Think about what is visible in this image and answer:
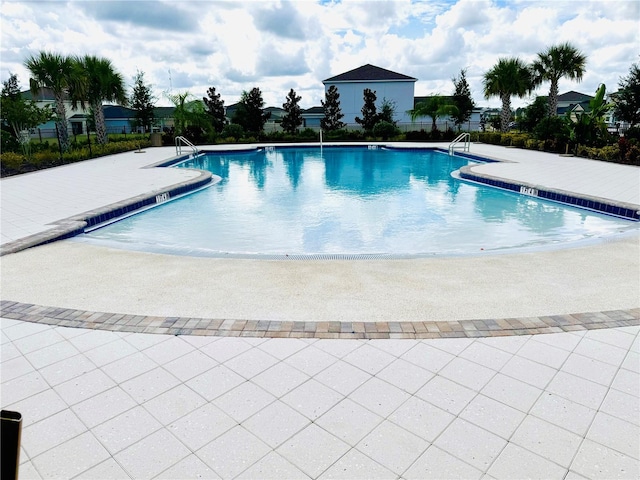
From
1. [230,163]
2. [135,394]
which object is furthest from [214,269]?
→ [230,163]

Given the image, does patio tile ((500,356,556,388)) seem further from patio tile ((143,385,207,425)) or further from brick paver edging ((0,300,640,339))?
patio tile ((143,385,207,425))

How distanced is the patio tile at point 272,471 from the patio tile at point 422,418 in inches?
28.0

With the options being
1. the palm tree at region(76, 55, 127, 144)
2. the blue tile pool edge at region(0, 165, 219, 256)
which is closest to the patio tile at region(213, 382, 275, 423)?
the blue tile pool edge at region(0, 165, 219, 256)

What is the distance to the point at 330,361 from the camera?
3.35 meters

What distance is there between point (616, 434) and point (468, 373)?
0.92 meters

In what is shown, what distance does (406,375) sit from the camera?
3156mm

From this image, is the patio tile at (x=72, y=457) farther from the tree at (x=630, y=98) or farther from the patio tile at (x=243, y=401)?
the tree at (x=630, y=98)

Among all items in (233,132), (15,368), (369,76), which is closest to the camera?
(15,368)

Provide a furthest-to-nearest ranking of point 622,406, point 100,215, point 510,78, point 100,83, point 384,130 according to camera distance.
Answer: point 384,130 < point 510,78 < point 100,83 < point 100,215 < point 622,406

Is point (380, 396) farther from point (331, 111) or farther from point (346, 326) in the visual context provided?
point (331, 111)

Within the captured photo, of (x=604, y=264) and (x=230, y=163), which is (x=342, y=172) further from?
(x=604, y=264)

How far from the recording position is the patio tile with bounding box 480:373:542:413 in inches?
112

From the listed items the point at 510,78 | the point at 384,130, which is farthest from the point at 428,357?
the point at 384,130

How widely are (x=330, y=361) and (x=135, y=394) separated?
142 cm
